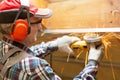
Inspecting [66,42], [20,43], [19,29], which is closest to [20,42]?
[20,43]

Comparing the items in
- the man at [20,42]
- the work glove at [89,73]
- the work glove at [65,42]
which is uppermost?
the man at [20,42]

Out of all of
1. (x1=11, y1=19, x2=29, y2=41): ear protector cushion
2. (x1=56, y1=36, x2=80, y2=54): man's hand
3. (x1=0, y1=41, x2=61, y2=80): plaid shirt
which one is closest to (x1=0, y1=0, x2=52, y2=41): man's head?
(x1=11, y1=19, x2=29, y2=41): ear protector cushion

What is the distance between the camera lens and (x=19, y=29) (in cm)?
110

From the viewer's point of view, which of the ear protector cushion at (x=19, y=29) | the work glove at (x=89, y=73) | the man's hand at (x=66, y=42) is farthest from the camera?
the man's hand at (x=66, y=42)

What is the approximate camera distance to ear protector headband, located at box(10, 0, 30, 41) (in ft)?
3.61

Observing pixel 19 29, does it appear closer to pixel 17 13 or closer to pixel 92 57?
pixel 17 13

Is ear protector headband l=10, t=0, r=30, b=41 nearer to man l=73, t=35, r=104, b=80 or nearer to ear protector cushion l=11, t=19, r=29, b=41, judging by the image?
ear protector cushion l=11, t=19, r=29, b=41

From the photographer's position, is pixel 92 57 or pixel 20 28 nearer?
pixel 20 28

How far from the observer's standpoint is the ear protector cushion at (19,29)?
110 centimetres

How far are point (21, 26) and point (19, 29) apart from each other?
0.05ft

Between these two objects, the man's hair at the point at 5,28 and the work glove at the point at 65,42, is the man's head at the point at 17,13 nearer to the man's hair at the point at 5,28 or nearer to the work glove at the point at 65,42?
the man's hair at the point at 5,28

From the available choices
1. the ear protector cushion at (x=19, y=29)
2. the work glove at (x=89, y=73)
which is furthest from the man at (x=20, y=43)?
the work glove at (x=89, y=73)

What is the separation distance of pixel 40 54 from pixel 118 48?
0.50m

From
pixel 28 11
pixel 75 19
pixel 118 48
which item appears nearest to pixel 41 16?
pixel 28 11
